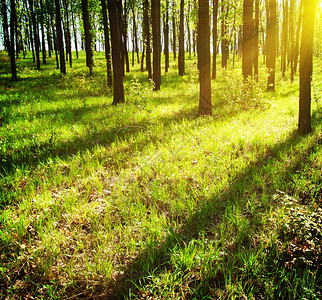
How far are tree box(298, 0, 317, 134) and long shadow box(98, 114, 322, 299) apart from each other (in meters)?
1.10

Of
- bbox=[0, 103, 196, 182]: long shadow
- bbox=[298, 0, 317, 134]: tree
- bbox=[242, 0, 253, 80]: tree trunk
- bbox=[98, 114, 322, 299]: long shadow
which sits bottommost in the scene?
bbox=[98, 114, 322, 299]: long shadow

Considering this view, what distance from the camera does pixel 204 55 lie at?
823 cm

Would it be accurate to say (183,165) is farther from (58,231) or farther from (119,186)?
(58,231)

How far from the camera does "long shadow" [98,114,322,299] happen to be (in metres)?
2.44

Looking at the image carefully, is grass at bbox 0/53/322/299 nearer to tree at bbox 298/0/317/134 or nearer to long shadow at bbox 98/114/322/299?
long shadow at bbox 98/114/322/299

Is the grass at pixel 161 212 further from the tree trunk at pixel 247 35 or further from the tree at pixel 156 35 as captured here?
the tree at pixel 156 35

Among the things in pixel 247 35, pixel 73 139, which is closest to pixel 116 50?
pixel 73 139

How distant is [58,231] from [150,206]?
1469 millimetres

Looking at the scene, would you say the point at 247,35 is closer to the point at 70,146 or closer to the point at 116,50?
the point at 116,50

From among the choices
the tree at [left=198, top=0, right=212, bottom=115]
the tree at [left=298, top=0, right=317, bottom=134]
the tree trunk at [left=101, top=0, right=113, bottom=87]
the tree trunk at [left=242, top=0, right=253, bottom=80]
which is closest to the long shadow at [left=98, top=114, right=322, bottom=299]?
the tree at [left=298, top=0, right=317, bottom=134]

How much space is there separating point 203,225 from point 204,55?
7112 millimetres

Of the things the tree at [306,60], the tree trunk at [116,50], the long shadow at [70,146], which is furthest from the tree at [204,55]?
the tree trunk at [116,50]

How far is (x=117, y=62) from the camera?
10188 millimetres

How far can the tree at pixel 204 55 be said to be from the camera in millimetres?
7812
